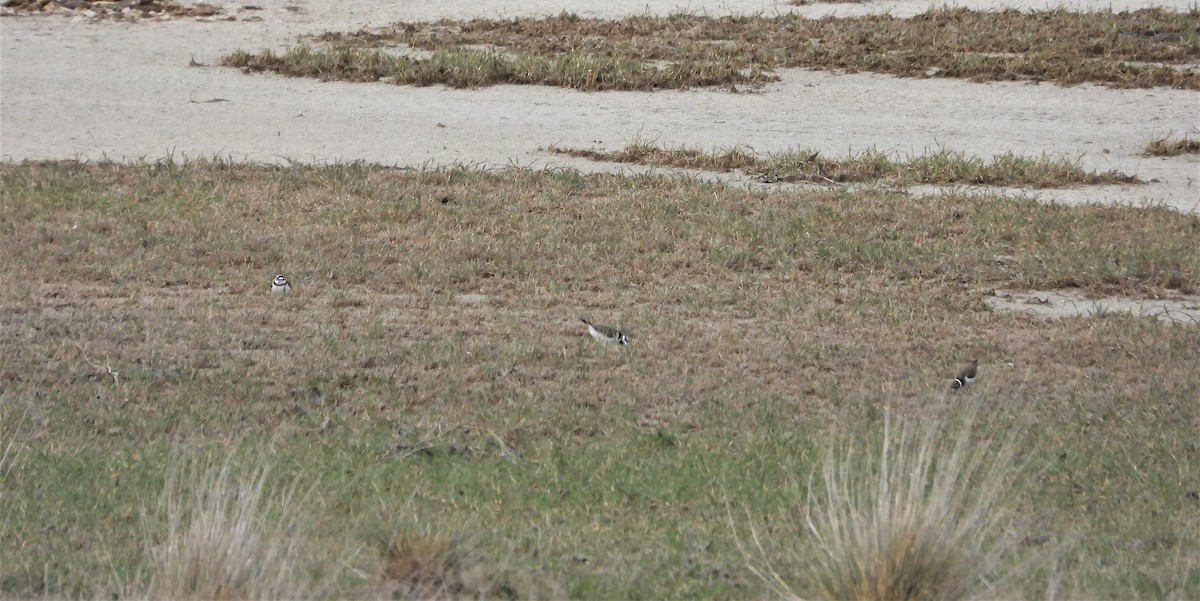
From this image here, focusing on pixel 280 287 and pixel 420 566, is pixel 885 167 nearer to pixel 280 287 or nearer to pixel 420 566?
pixel 280 287

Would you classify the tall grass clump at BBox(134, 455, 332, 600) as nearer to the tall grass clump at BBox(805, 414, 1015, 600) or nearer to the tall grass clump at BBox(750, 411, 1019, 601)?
the tall grass clump at BBox(750, 411, 1019, 601)

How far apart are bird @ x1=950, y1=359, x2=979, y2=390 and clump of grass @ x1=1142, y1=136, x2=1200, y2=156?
5.62 m

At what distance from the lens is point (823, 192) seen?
9414 mm

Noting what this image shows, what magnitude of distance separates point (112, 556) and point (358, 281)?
142 inches

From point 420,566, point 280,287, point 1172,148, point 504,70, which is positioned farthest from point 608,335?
point 504,70

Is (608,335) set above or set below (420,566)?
below

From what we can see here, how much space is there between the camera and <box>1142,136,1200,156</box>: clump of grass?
10820 millimetres

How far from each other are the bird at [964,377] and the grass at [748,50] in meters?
7.39

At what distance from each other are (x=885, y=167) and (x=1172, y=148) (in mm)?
2495

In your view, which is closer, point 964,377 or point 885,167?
point 964,377

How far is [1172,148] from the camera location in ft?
35.6

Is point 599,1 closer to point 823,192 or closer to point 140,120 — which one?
point 140,120

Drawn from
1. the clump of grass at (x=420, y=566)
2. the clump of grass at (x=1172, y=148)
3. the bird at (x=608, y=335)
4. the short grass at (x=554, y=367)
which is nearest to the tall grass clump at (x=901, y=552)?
the short grass at (x=554, y=367)

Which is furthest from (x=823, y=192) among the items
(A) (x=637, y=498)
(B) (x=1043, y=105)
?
(A) (x=637, y=498)
